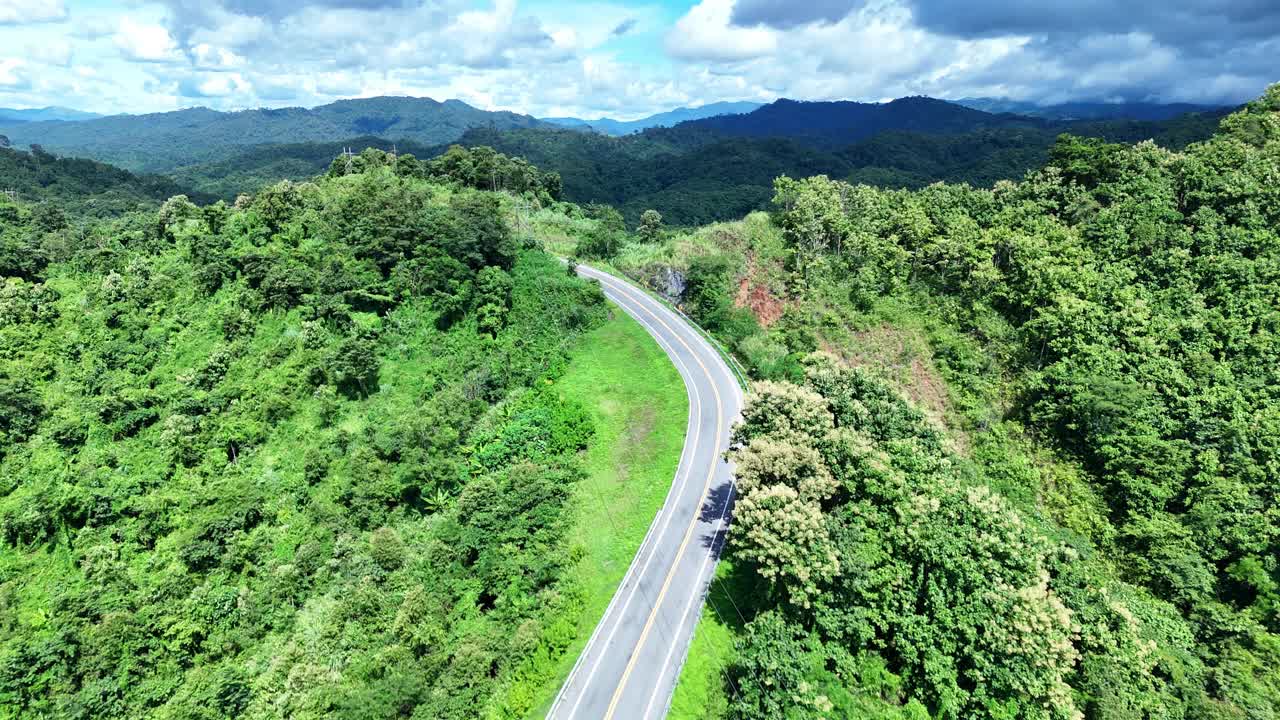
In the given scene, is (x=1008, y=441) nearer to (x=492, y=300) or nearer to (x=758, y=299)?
(x=758, y=299)

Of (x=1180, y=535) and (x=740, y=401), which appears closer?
(x=1180, y=535)

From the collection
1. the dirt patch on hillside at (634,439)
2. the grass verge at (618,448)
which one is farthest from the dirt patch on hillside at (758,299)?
the dirt patch on hillside at (634,439)

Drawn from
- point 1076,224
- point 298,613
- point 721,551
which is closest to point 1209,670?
point 721,551

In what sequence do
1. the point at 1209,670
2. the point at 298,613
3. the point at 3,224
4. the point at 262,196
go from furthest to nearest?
the point at 3,224, the point at 262,196, the point at 298,613, the point at 1209,670

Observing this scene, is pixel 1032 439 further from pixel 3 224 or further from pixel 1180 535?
pixel 3 224

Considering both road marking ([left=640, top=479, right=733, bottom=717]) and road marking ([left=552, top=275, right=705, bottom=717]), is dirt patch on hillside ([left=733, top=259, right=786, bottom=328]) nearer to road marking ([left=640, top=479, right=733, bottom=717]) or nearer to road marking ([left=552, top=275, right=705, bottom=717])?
road marking ([left=552, top=275, right=705, bottom=717])

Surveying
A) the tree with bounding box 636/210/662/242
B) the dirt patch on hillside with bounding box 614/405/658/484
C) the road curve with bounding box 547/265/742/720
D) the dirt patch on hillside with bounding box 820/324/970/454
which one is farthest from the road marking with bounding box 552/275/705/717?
the tree with bounding box 636/210/662/242

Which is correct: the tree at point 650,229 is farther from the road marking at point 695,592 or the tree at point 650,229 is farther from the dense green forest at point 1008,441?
the road marking at point 695,592
